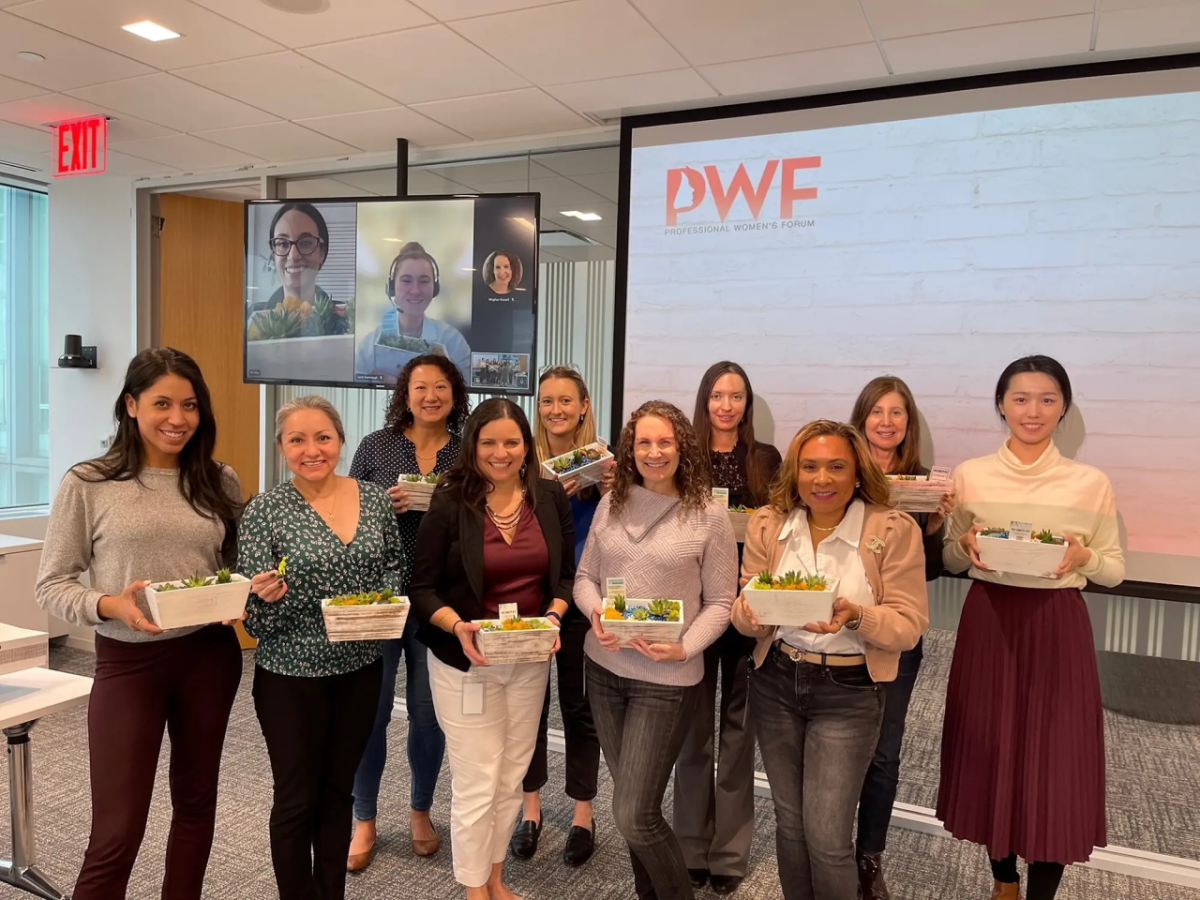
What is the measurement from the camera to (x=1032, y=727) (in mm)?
2477

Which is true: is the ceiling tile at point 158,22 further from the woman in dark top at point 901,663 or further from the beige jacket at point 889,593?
the beige jacket at point 889,593

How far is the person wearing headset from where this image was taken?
163 inches

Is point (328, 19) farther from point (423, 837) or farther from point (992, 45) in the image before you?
point (423, 837)

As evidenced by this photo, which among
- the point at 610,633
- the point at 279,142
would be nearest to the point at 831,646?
the point at 610,633

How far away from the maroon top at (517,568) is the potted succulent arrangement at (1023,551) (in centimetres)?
127

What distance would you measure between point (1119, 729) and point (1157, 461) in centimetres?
130

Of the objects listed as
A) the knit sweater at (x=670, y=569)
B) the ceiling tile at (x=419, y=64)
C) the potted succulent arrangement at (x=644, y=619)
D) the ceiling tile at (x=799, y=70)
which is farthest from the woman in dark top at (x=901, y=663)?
the ceiling tile at (x=419, y=64)

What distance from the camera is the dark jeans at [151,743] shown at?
2.12 m

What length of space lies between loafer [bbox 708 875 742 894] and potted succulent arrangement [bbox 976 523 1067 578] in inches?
54.2

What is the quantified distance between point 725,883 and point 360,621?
1.61 metres

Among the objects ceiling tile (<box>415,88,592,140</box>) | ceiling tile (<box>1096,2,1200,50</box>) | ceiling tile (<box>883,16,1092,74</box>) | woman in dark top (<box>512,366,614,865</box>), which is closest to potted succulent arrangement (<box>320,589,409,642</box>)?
woman in dark top (<box>512,366,614,865</box>)

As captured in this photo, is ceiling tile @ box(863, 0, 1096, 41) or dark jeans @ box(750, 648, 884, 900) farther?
ceiling tile @ box(863, 0, 1096, 41)

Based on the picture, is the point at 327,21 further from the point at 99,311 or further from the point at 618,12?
the point at 99,311

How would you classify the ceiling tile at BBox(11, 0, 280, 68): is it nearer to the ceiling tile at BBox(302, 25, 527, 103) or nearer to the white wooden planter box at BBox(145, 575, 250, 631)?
the ceiling tile at BBox(302, 25, 527, 103)
